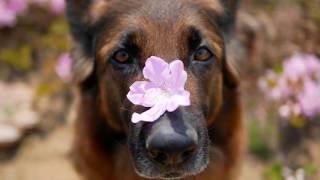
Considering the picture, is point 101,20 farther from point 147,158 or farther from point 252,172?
point 252,172

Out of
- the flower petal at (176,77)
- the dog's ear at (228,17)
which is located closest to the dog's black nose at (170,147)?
the flower petal at (176,77)

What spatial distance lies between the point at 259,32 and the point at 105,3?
228cm

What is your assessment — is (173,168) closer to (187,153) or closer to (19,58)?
(187,153)

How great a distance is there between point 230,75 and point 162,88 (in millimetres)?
1098

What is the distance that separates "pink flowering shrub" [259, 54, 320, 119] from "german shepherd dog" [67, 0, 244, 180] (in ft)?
1.64

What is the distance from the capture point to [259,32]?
18.8 ft

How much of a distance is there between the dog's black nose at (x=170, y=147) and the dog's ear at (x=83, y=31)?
95cm

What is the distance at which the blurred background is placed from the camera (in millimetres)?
4578

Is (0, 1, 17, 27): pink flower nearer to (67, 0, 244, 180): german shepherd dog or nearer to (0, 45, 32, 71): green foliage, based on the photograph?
(0, 45, 32, 71): green foliage

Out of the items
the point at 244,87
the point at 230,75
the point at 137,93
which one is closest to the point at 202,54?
the point at 230,75

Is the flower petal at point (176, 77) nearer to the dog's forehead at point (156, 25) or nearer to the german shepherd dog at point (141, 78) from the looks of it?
the german shepherd dog at point (141, 78)

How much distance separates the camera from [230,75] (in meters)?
3.81

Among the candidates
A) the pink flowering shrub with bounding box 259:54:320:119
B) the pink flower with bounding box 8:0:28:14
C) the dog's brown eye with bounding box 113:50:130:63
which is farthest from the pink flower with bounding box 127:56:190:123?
the pink flower with bounding box 8:0:28:14

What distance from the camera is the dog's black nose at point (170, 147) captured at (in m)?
2.85
